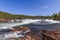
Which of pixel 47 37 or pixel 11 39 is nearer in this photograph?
pixel 47 37

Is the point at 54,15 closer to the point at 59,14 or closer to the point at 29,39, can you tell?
the point at 59,14

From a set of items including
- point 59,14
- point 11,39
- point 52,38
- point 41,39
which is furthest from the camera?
point 59,14

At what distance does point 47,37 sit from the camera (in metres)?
12.2

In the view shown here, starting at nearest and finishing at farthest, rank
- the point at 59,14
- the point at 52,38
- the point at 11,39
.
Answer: the point at 52,38 < the point at 11,39 < the point at 59,14

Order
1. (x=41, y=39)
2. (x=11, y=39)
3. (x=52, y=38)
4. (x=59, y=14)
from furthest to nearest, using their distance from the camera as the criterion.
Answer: (x=59, y=14)
(x=11, y=39)
(x=41, y=39)
(x=52, y=38)

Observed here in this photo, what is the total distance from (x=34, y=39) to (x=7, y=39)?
3388 mm

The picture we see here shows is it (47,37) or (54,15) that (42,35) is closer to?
(47,37)

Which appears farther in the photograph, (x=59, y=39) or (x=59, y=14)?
(x=59, y=14)

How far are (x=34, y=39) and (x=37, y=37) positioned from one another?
55 cm

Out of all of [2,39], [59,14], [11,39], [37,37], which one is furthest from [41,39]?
[59,14]

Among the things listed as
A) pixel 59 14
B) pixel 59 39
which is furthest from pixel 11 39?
pixel 59 14

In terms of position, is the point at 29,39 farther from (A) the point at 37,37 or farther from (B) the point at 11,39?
(B) the point at 11,39

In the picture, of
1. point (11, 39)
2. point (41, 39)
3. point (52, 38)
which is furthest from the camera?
point (11, 39)

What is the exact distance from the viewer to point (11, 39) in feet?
47.3
